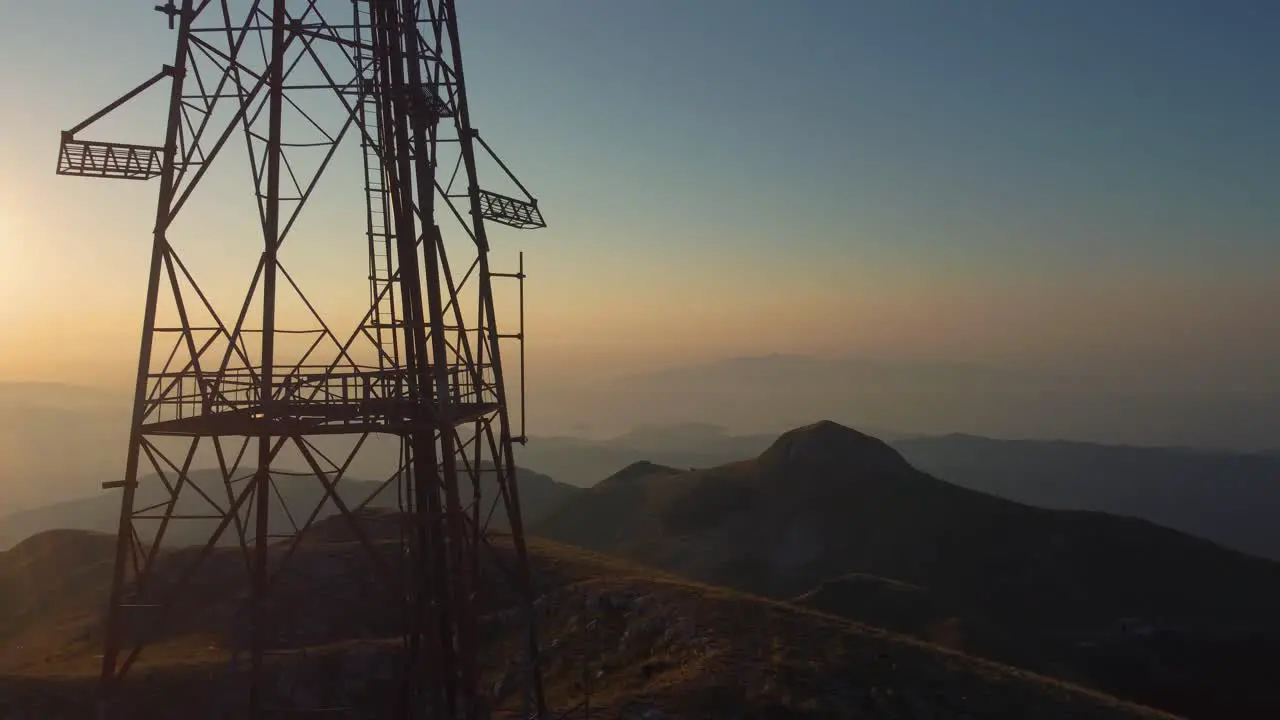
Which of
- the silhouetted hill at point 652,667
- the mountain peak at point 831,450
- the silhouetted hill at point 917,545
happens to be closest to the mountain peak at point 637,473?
the silhouetted hill at point 917,545

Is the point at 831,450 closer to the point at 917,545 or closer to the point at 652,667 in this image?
the point at 917,545

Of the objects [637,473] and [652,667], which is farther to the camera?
[637,473]

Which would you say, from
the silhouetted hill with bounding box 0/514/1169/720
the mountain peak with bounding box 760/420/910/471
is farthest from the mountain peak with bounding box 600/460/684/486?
the silhouetted hill with bounding box 0/514/1169/720

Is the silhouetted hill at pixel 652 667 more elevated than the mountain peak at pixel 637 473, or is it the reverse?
the silhouetted hill at pixel 652 667

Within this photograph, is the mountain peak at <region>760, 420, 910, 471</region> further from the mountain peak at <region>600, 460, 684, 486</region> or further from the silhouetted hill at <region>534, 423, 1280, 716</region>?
the mountain peak at <region>600, 460, 684, 486</region>

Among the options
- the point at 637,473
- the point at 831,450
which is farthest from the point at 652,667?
the point at 637,473

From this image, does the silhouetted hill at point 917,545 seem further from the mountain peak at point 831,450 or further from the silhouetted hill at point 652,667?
the silhouetted hill at point 652,667

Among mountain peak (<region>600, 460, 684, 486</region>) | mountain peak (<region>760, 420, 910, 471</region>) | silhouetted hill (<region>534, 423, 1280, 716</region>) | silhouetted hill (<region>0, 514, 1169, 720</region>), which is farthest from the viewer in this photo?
mountain peak (<region>600, 460, 684, 486</region>)
